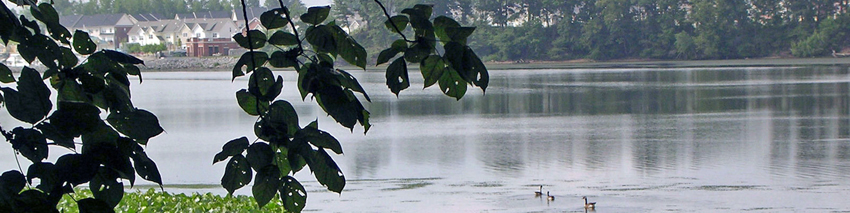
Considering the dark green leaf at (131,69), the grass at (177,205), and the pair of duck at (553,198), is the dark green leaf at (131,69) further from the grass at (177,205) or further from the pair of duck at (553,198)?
the pair of duck at (553,198)

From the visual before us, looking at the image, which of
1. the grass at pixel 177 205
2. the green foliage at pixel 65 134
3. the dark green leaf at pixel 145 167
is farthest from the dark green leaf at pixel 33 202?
the grass at pixel 177 205

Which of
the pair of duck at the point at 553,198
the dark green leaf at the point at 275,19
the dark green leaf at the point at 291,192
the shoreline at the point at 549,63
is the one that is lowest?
the shoreline at the point at 549,63

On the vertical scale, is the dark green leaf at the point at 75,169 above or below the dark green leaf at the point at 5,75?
below

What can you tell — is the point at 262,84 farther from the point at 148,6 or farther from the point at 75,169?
the point at 148,6

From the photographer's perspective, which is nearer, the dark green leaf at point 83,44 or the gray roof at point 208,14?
the dark green leaf at point 83,44

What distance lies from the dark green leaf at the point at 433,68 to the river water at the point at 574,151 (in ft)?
27.3

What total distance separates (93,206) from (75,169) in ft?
0.19

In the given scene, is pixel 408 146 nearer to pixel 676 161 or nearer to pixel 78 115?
Result: pixel 676 161

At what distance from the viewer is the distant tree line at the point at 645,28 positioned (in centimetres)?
6438

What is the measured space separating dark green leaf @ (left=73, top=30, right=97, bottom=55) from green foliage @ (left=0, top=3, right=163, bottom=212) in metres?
0.20

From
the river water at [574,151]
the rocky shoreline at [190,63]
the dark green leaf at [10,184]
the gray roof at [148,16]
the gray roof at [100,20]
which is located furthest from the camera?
the gray roof at [148,16]

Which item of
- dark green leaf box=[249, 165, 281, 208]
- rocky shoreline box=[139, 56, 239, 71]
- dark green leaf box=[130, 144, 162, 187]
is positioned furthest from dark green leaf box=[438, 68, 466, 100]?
rocky shoreline box=[139, 56, 239, 71]

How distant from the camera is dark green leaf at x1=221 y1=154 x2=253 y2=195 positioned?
1766 mm

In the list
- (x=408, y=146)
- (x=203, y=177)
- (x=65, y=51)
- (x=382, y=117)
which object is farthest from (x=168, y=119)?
(x=65, y=51)
